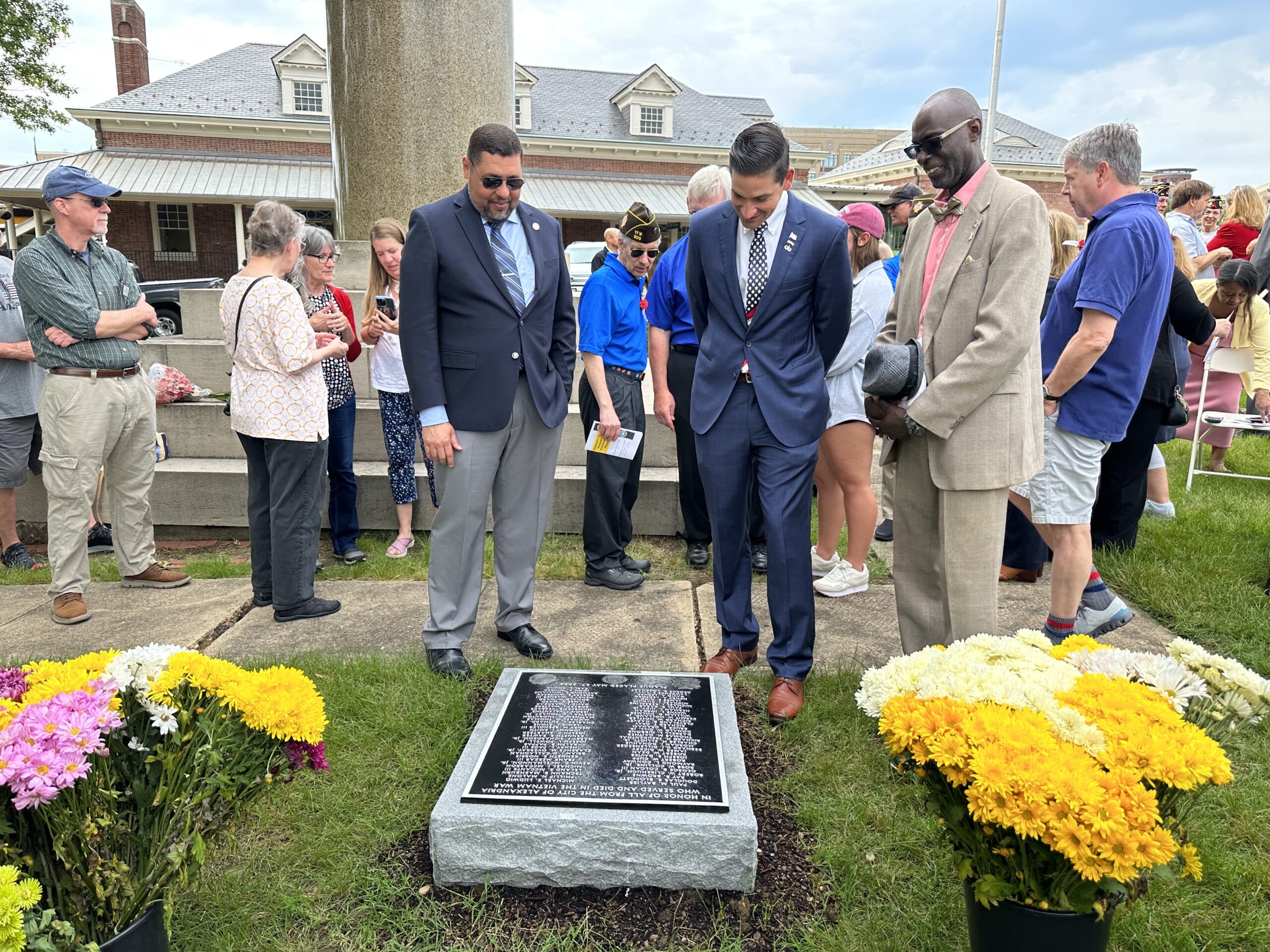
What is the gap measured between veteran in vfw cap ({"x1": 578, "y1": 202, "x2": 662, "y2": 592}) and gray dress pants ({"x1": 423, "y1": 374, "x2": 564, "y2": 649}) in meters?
0.71

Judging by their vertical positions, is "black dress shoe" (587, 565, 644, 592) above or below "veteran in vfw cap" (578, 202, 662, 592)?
below

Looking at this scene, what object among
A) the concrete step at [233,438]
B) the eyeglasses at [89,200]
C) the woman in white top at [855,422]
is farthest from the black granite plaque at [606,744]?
the eyeglasses at [89,200]

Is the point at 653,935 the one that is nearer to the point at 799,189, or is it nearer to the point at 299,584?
the point at 299,584

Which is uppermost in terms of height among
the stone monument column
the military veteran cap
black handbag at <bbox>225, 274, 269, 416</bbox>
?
the stone monument column

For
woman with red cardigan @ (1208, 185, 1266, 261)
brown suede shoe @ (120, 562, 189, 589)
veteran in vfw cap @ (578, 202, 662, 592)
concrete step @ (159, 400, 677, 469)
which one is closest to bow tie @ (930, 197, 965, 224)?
veteran in vfw cap @ (578, 202, 662, 592)

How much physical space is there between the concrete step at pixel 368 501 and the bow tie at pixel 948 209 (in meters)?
3.13

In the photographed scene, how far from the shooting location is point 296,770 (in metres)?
2.24

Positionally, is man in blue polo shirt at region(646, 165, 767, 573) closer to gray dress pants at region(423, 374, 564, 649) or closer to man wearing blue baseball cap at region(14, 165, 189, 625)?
gray dress pants at region(423, 374, 564, 649)

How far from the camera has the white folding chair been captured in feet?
22.6

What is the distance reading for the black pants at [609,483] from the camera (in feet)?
16.4

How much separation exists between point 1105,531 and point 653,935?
4.23 meters

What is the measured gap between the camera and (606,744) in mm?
2768

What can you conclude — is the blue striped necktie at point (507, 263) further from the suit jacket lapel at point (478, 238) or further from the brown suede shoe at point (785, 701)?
the brown suede shoe at point (785, 701)

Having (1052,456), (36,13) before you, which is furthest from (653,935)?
(36,13)
